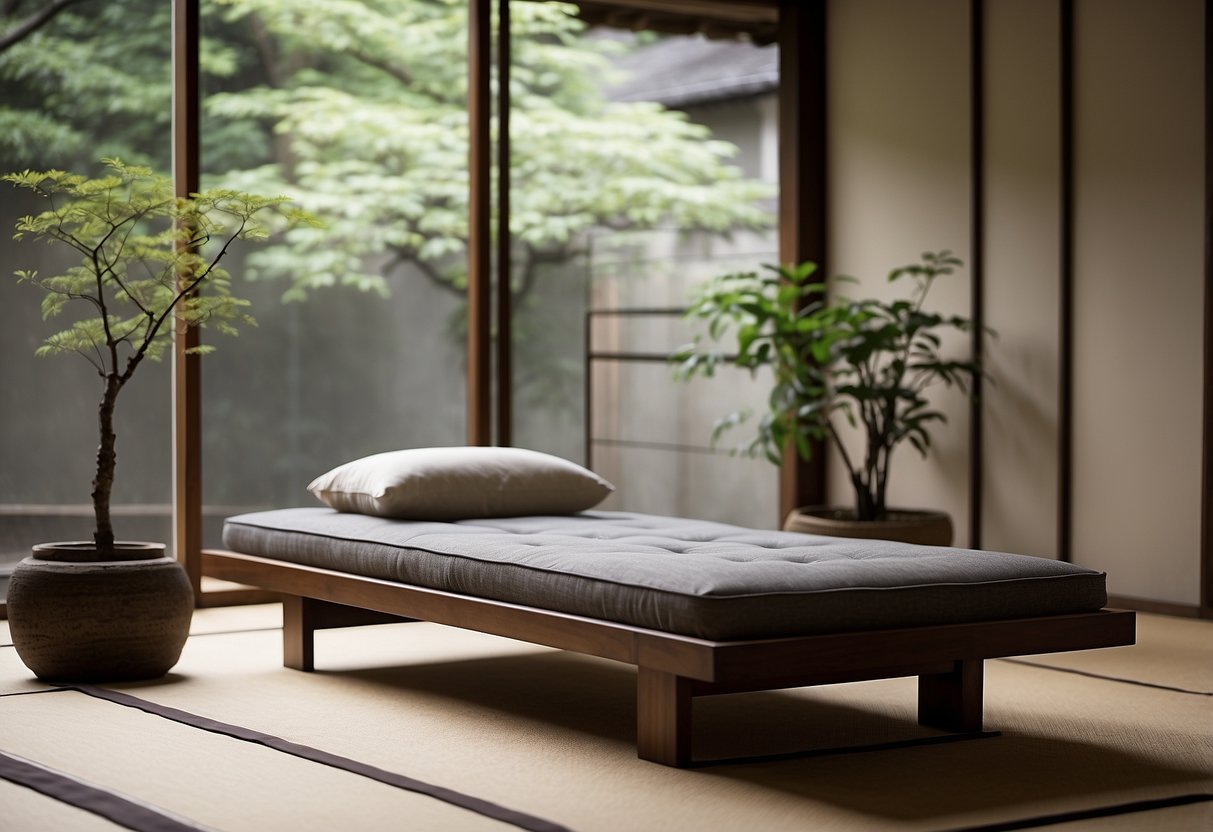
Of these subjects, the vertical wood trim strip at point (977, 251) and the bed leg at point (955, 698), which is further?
A: the vertical wood trim strip at point (977, 251)

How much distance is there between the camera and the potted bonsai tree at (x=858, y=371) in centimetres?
541

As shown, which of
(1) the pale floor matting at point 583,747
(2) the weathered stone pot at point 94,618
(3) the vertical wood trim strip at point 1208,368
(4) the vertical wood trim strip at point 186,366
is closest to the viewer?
(1) the pale floor matting at point 583,747

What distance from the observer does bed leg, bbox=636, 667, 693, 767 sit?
9.61 ft

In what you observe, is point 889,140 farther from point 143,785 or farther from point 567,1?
point 143,785

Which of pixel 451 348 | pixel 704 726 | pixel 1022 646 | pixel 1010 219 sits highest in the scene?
pixel 1010 219

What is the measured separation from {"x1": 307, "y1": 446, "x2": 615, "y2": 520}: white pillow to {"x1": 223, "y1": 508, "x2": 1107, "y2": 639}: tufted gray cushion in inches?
3.7

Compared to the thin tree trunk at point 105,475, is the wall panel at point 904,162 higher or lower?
higher

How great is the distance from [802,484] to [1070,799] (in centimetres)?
364

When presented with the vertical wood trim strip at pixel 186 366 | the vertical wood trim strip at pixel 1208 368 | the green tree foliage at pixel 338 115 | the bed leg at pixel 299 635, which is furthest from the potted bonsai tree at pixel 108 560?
the vertical wood trim strip at pixel 1208 368

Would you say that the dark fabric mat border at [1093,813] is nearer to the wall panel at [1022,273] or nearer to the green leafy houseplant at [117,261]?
the green leafy houseplant at [117,261]

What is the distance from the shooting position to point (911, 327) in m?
5.42

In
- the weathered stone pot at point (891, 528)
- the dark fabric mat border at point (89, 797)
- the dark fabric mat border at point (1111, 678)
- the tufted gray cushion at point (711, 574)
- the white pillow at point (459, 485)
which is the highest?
the white pillow at point (459, 485)

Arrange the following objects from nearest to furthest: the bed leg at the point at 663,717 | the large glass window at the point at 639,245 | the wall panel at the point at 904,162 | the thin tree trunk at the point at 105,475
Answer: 1. the bed leg at the point at 663,717
2. the thin tree trunk at the point at 105,475
3. the wall panel at the point at 904,162
4. the large glass window at the point at 639,245

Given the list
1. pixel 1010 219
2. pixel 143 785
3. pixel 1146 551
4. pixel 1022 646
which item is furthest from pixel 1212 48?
pixel 143 785
